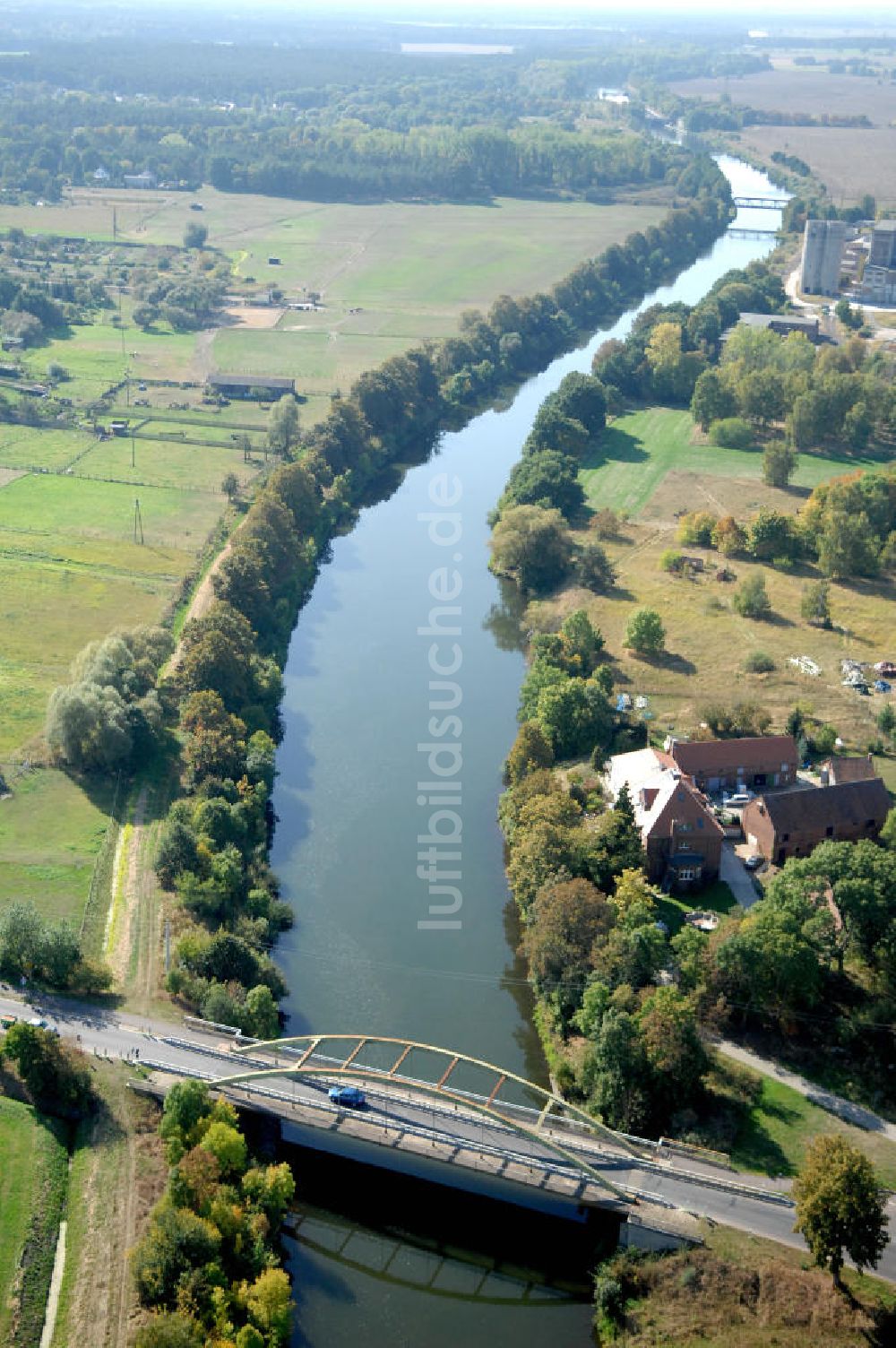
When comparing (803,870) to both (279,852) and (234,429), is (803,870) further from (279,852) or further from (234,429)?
(234,429)

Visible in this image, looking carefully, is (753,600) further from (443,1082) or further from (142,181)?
(142,181)

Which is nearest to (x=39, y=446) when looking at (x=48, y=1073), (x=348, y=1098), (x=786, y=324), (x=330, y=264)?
(x=330, y=264)

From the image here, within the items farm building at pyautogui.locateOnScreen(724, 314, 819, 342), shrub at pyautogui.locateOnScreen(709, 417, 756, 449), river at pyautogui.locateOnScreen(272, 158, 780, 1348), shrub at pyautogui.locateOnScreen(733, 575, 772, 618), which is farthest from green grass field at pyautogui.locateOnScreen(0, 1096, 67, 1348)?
farm building at pyautogui.locateOnScreen(724, 314, 819, 342)

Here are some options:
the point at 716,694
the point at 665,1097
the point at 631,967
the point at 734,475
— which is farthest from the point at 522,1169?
the point at 734,475

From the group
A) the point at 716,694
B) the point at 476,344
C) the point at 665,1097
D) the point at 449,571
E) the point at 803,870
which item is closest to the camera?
the point at 665,1097

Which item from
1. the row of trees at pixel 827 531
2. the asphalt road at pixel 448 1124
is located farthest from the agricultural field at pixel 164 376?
the row of trees at pixel 827 531

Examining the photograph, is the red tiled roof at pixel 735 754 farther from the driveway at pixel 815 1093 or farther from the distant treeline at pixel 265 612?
the distant treeline at pixel 265 612
